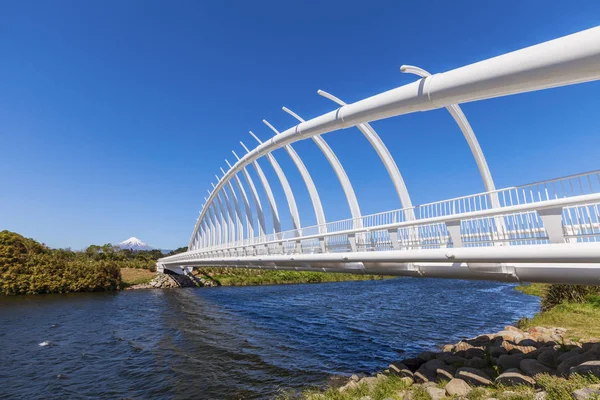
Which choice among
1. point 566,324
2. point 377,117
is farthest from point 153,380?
point 566,324

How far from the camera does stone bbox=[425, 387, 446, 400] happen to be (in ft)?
24.0

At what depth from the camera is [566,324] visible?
13.8 meters

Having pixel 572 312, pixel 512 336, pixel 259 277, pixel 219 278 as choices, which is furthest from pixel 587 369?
pixel 219 278

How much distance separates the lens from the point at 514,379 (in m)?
7.52

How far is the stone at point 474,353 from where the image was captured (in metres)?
10.4

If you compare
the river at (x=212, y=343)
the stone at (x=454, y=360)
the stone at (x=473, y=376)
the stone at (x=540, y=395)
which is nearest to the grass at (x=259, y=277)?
the river at (x=212, y=343)

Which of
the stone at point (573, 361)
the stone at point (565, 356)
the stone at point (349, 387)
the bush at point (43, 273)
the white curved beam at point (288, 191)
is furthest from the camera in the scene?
the bush at point (43, 273)

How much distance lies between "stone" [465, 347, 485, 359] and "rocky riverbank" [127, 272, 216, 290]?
45477 mm

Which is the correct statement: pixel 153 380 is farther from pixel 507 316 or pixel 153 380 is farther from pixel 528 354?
pixel 507 316

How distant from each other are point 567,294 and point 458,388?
1555cm

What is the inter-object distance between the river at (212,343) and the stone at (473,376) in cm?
344

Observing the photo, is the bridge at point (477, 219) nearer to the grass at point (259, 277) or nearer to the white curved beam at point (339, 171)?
the white curved beam at point (339, 171)

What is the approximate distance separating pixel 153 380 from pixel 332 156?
1179 centimetres

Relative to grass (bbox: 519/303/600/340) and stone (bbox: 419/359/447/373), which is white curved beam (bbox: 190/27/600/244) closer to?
stone (bbox: 419/359/447/373)
